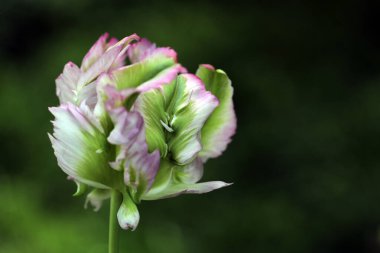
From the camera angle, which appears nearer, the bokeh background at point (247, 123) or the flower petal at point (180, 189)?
the flower petal at point (180, 189)

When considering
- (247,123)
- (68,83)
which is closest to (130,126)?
(68,83)

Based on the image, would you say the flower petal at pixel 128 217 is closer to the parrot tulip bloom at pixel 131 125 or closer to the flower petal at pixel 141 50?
the parrot tulip bloom at pixel 131 125

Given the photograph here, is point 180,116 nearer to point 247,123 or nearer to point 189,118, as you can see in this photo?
point 189,118

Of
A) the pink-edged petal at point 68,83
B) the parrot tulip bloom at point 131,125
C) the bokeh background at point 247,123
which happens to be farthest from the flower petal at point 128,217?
the bokeh background at point 247,123

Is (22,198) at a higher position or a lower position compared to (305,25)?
lower

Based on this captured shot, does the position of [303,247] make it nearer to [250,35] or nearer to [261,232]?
[261,232]

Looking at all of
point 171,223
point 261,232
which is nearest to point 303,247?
point 261,232

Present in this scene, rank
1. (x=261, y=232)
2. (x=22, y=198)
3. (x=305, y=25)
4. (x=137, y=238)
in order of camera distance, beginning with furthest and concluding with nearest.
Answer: (x=305, y=25) < (x=261, y=232) < (x=22, y=198) < (x=137, y=238)
